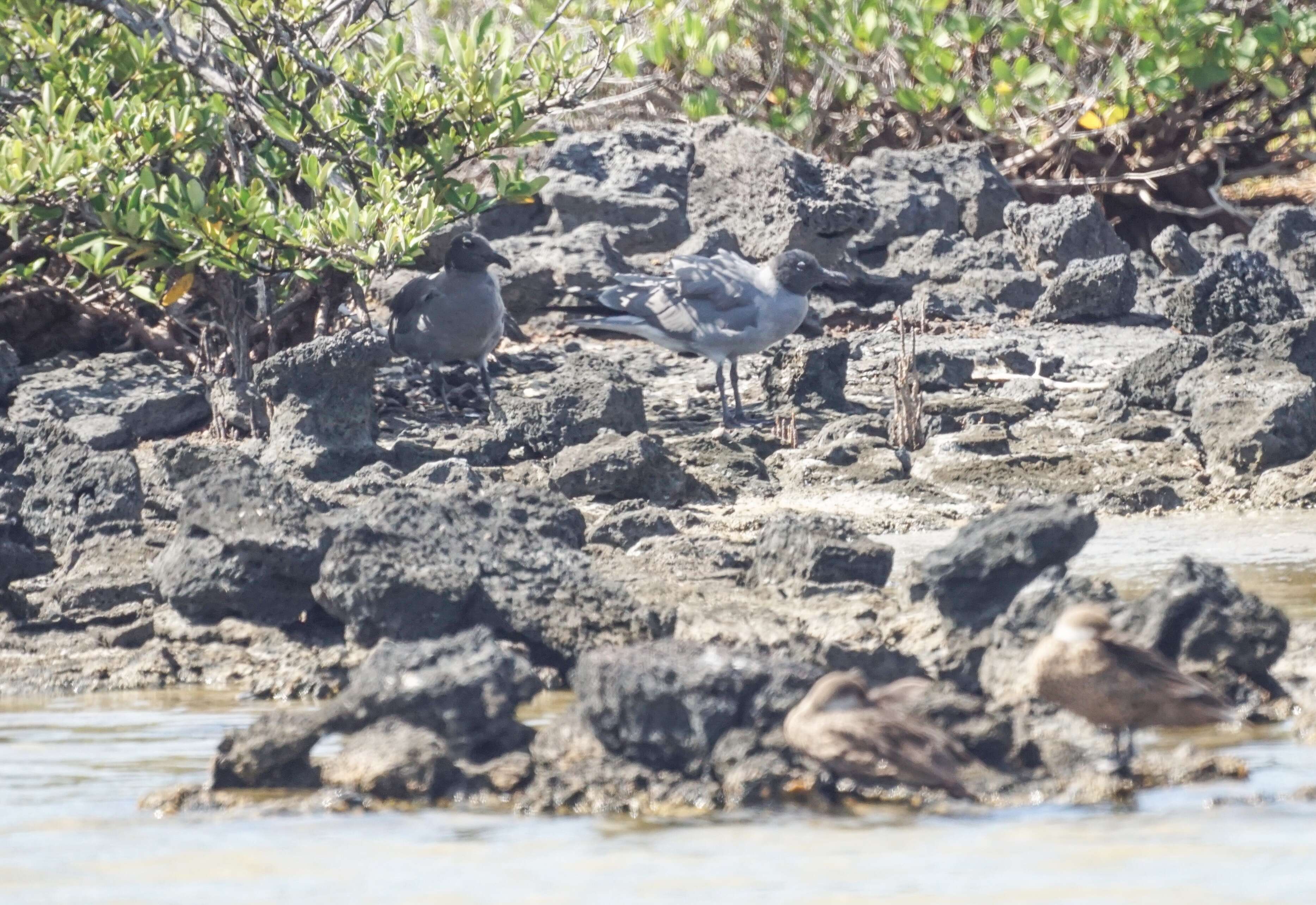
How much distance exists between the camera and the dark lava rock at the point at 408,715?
5.04 meters

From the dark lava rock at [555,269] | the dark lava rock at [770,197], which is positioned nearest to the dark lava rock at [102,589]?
the dark lava rock at [555,269]

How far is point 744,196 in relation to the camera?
14219 mm

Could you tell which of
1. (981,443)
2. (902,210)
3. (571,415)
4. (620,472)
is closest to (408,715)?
(620,472)

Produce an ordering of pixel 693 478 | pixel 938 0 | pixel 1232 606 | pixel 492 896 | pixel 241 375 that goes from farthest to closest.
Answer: pixel 938 0 < pixel 241 375 < pixel 693 478 < pixel 1232 606 < pixel 492 896

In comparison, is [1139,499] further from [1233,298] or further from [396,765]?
[396,765]

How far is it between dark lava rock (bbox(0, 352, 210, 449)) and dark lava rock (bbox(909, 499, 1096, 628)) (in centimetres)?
586

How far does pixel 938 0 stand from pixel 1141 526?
25.9 ft

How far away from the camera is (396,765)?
16.2 ft

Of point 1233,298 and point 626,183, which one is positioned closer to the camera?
point 1233,298

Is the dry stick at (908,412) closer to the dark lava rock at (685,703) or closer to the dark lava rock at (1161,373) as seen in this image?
the dark lava rock at (1161,373)

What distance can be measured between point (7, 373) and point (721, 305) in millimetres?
4223

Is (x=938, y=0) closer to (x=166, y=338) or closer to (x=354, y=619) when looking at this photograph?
(x=166, y=338)

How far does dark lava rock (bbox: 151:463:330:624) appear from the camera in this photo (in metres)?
7.04

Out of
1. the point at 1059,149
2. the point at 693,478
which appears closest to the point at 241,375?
the point at 693,478
